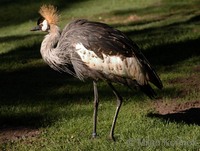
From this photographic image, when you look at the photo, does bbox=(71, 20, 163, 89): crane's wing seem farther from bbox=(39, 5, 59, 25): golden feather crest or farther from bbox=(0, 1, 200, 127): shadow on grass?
bbox=(0, 1, 200, 127): shadow on grass

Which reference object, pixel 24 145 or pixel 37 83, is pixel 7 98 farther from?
pixel 24 145

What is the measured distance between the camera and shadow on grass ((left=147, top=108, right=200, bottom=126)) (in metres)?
8.48

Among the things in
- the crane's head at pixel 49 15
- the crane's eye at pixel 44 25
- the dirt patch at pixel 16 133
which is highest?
the crane's head at pixel 49 15

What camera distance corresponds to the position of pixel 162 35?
54.3 ft

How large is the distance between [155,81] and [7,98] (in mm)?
3911

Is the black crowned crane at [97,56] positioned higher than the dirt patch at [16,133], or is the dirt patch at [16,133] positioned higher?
the black crowned crane at [97,56]

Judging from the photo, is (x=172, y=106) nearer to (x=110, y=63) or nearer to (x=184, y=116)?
(x=184, y=116)

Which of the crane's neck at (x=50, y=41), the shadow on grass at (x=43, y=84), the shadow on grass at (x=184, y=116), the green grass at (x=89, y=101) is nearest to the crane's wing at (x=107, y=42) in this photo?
the crane's neck at (x=50, y=41)

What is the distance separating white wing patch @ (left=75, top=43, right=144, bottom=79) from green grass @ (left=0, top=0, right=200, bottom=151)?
0.96m

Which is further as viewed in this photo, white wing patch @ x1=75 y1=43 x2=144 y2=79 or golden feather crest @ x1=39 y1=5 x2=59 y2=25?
golden feather crest @ x1=39 y1=5 x2=59 y2=25

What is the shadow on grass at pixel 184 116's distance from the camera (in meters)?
8.48

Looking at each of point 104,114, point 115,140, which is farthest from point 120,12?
point 115,140

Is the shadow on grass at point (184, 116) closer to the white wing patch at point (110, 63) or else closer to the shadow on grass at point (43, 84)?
the shadow on grass at point (43, 84)

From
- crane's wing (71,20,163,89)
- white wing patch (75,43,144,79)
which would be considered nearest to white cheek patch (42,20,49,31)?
crane's wing (71,20,163,89)
